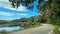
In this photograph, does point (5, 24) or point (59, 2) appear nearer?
point (59, 2)

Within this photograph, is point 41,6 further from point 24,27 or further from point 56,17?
point 24,27

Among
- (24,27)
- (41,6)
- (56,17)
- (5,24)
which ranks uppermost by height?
(41,6)

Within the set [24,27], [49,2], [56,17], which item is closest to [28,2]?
[49,2]

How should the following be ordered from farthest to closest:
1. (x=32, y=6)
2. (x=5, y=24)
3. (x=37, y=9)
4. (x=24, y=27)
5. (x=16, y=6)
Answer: (x=24, y=27) → (x=5, y=24) → (x=37, y=9) → (x=32, y=6) → (x=16, y=6)

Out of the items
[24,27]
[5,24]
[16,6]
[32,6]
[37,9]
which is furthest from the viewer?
[24,27]

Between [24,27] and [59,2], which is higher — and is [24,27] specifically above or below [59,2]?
below

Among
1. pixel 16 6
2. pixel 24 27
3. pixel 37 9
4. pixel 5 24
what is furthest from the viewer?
pixel 24 27

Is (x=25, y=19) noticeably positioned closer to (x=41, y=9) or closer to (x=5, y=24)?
(x=5, y=24)

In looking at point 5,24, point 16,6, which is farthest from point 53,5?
point 5,24

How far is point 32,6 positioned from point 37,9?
0.95m

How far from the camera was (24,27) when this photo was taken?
76.1ft

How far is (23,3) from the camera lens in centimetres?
1059

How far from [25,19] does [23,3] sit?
682cm

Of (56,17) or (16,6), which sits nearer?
(16,6)
